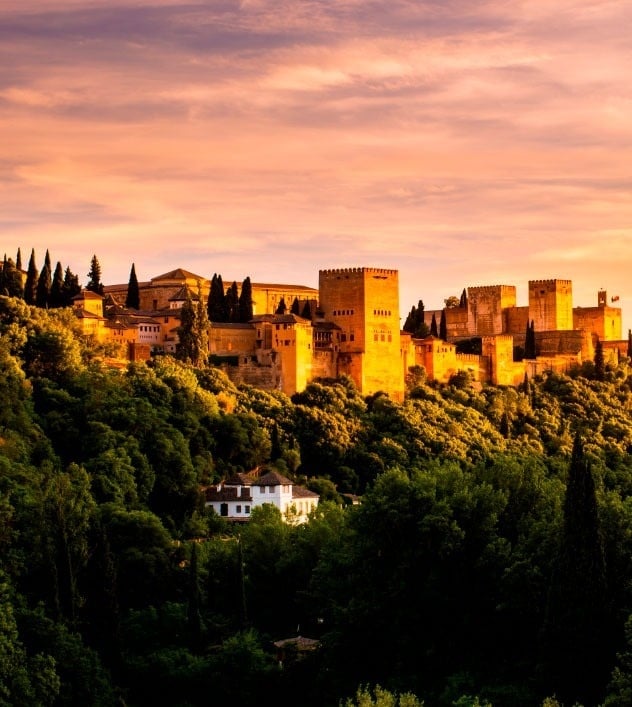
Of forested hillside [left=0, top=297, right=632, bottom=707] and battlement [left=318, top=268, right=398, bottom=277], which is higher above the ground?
battlement [left=318, top=268, right=398, bottom=277]

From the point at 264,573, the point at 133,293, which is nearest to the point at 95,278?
the point at 133,293

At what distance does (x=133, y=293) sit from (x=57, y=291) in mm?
7469

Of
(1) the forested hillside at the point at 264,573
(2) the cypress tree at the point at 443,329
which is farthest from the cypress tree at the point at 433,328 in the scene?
(1) the forested hillside at the point at 264,573

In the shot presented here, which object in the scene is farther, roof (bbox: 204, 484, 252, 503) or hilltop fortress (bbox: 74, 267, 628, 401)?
hilltop fortress (bbox: 74, 267, 628, 401)

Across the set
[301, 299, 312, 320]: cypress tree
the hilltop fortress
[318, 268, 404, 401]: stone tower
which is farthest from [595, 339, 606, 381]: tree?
[301, 299, 312, 320]: cypress tree

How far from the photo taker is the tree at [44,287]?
79500 mm

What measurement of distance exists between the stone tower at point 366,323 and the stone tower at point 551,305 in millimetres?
20532

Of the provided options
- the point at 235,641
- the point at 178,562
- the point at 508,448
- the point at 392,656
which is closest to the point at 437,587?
the point at 392,656

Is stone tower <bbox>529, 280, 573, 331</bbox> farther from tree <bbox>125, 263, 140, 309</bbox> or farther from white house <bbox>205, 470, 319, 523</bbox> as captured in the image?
white house <bbox>205, 470, 319, 523</bbox>

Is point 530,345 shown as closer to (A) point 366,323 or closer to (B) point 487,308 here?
(B) point 487,308

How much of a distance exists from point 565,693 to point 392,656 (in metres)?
5.69

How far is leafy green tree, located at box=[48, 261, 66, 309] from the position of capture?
79.8m

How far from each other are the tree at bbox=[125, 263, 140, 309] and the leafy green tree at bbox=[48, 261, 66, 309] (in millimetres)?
6438

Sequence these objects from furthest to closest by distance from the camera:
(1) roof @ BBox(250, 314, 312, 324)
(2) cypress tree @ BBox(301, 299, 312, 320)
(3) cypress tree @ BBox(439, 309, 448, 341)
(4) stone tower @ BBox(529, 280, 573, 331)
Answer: (4) stone tower @ BBox(529, 280, 573, 331) < (3) cypress tree @ BBox(439, 309, 448, 341) < (2) cypress tree @ BBox(301, 299, 312, 320) < (1) roof @ BBox(250, 314, 312, 324)
